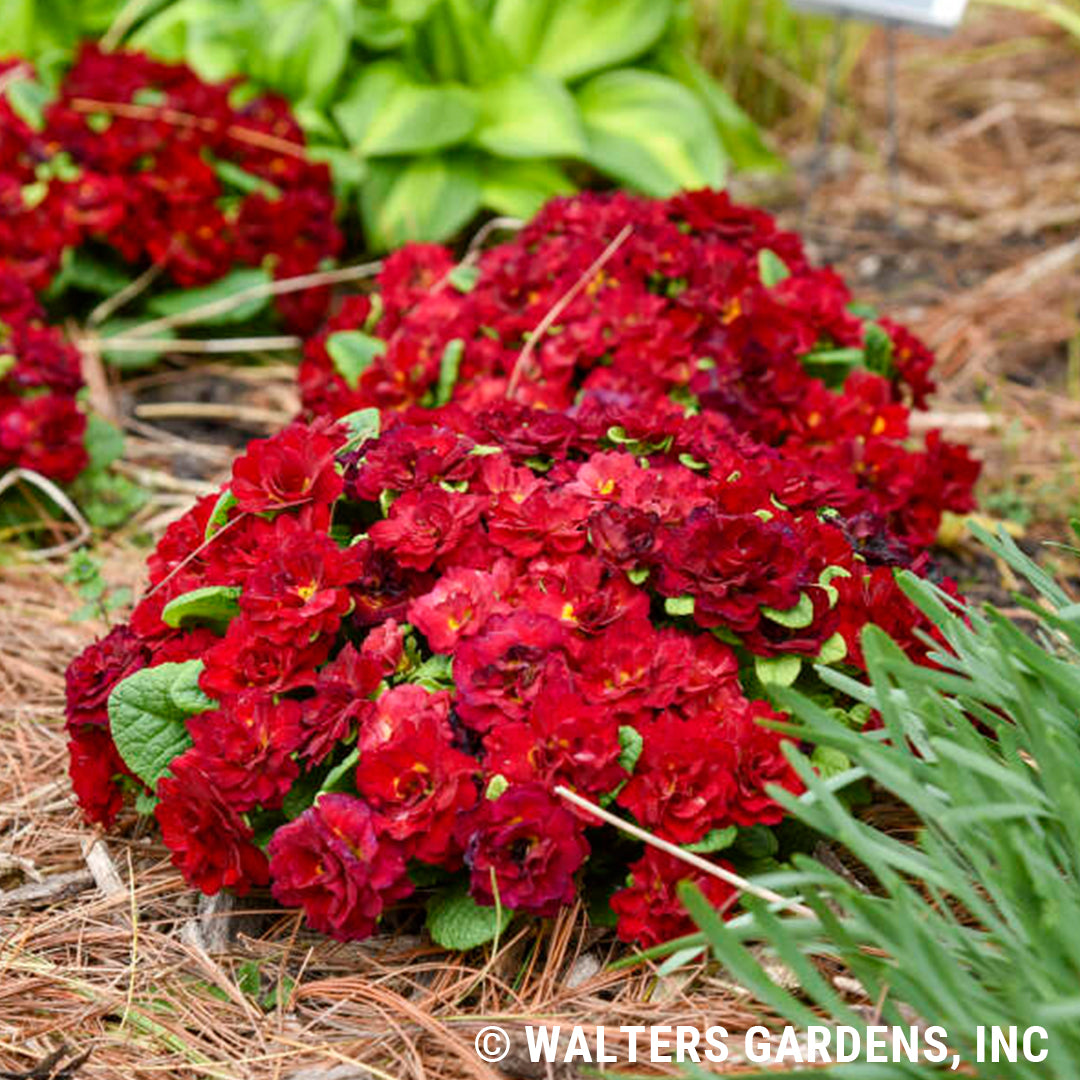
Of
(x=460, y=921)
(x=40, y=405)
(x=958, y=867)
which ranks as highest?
(x=958, y=867)

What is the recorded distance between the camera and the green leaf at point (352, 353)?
2.43m

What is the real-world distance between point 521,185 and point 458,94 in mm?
247

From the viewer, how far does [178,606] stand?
1623mm

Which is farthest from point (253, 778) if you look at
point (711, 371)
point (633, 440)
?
point (711, 371)

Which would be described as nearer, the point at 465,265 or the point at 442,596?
the point at 442,596

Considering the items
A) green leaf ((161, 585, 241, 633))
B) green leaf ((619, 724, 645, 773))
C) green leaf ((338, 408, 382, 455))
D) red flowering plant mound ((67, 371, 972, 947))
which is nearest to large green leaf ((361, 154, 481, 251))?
green leaf ((338, 408, 382, 455))

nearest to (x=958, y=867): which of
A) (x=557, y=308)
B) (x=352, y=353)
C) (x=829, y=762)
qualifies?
(x=829, y=762)

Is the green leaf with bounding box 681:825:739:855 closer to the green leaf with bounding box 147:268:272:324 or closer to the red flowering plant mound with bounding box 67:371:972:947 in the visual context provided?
the red flowering plant mound with bounding box 67:371:972:947

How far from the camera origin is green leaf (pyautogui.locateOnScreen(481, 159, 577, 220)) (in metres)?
3.34

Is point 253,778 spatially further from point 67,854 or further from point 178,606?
point 67,854

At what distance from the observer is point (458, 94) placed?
3330mm

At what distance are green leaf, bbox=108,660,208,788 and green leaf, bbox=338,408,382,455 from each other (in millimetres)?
382

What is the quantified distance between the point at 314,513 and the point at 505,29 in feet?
7.21

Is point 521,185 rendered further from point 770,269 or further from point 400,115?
point 770,269
